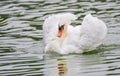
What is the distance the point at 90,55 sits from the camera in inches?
528

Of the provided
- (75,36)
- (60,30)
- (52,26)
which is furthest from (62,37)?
(52,26)

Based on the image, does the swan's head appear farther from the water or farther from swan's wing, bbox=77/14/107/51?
the water

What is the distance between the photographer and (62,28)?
552 inches

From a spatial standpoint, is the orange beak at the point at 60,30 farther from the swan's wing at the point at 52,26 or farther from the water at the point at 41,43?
the water at the point at 41,43

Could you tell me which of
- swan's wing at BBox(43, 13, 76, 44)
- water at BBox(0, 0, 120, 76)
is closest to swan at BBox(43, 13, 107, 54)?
swan's wing at BBox(43, 13, 76, 44)

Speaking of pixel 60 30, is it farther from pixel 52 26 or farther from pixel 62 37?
pixel 52 26

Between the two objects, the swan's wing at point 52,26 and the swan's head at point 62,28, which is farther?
the swan's wing at point 52,26

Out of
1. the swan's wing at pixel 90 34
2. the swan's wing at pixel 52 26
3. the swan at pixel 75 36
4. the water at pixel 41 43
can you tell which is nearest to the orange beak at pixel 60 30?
the swan at pixel 75 36

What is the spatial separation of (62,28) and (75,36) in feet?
1.35

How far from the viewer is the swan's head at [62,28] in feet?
45.9

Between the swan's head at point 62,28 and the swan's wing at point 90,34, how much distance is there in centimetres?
52

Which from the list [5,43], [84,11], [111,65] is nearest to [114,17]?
[84,11]

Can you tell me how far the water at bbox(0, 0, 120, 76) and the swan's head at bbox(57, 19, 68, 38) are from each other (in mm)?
686

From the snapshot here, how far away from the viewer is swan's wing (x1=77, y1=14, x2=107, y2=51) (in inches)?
536
